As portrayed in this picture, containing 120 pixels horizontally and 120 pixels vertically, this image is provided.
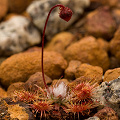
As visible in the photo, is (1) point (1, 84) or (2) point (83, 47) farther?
(2) point (83, 47)

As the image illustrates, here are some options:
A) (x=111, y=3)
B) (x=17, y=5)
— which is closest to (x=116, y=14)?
(x=111, y=3)

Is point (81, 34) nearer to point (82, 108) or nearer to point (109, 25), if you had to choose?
point (109, 25)

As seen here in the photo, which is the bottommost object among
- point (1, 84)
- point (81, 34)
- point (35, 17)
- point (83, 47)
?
point (1, 84)

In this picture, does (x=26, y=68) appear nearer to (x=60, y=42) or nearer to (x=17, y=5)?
(x=60, y=42)

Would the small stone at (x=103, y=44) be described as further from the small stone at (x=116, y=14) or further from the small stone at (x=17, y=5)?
the small stone at (x=17, y=5)

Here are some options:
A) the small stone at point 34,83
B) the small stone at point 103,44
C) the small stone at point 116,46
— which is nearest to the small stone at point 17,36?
the small stone at point 103,44

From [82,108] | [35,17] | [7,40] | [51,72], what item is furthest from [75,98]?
[35,17]
